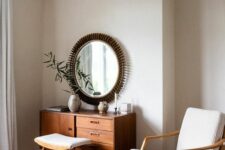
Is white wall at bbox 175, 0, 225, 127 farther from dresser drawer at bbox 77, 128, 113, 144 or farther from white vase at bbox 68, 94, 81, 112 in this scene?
white vase at bbox 68, 94, 81, 112

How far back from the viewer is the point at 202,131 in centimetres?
281

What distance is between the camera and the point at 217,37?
11.0 ft

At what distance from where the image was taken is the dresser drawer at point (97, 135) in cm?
313

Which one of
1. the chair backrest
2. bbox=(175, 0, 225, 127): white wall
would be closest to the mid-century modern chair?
the chair backrest

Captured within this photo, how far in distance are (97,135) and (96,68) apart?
34.8 inches

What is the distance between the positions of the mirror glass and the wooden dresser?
0.35 m

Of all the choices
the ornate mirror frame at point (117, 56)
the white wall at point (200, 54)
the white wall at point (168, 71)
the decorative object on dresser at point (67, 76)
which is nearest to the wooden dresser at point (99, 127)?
the decorative object on dresser at point (67, 76)

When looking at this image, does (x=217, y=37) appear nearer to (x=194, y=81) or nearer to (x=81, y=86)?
(x=194, y=81)

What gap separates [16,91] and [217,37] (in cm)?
253

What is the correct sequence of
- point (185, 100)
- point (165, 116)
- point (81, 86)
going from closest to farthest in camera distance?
point (165, 116)
point (185, 100)
point (81, 86)

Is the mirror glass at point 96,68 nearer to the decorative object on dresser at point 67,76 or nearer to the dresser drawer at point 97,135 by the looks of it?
the decorative object on dresser at point 67,76

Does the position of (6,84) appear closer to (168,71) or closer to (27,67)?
(27,67)

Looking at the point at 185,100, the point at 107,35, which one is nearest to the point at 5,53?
the point at 107,35

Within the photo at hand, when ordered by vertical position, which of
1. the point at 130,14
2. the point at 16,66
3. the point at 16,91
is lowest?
the point at 16,91
